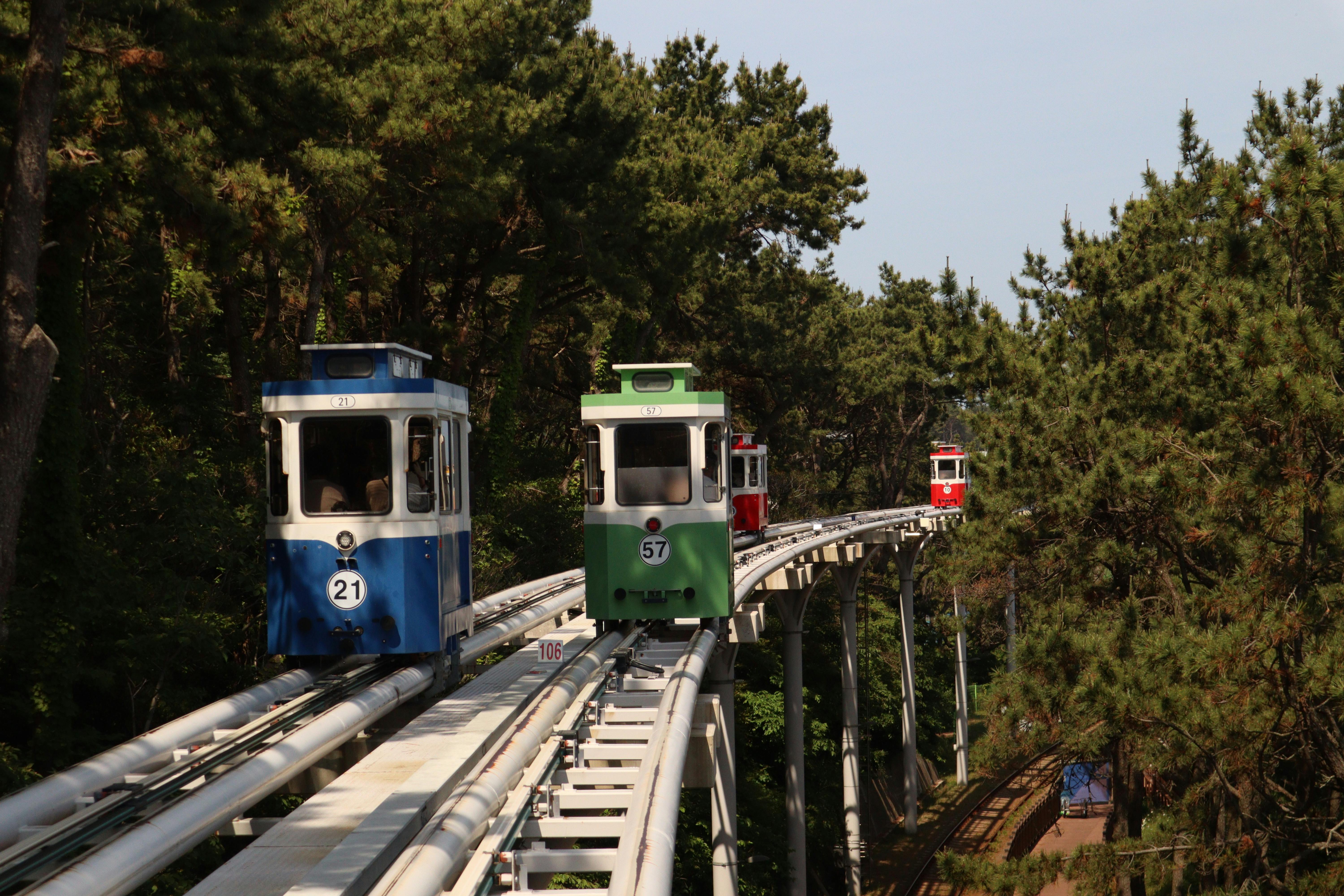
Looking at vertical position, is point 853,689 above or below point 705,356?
below

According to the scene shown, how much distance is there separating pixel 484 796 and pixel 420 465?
4615mm

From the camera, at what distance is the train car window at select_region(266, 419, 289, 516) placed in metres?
10.5

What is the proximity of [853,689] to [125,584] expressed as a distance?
75.0ft

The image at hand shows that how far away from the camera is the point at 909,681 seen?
3812 cm

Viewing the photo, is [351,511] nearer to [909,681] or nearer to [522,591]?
[522,591]

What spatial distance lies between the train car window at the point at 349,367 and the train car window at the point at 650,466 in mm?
3210

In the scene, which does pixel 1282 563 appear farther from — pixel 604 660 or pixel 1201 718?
pixel 604 660

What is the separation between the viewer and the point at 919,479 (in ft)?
223

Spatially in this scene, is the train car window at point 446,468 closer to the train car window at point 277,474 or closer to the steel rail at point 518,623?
the train car window at point 277,474

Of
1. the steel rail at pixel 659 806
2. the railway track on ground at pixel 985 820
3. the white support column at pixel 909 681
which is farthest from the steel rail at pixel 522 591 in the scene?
the white support column at pixel 909 681

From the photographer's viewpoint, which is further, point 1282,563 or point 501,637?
point 501,637

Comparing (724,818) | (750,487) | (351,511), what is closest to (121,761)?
(351,511)

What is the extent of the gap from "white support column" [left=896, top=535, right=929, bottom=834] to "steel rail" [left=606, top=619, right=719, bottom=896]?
28068 millimetres

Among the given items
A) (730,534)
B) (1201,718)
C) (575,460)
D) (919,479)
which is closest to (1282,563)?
(1201,718)
